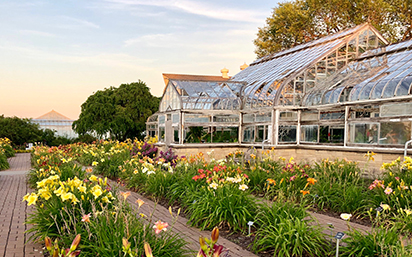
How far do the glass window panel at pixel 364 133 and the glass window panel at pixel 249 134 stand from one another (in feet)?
14.5

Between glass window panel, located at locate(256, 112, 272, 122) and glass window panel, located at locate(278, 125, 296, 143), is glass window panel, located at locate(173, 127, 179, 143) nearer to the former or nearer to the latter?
glass window panel, located at locate(256, 112, 272, 122)

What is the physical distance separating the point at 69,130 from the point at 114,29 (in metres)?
30.0

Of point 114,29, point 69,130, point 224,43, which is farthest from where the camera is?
point 69,130

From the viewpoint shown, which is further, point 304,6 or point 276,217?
point 304,6

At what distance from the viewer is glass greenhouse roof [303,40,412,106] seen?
1037 cm

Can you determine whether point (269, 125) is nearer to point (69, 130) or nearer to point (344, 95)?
point (344, 95)

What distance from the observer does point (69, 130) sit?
39781 mm

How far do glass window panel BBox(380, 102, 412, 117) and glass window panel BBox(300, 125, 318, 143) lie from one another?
2.86m

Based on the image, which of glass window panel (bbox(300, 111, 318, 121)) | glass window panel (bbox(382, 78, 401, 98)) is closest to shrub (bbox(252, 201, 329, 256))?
glass window panel (bbox(382, 78, 401, 98))

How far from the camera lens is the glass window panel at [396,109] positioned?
9886 mm

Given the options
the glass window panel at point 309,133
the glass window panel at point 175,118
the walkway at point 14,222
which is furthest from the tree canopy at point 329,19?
the walkway at point 14,222

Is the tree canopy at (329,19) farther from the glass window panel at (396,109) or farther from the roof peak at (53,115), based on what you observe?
the roof peak at (53,115)

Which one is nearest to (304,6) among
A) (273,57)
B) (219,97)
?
(273,57)

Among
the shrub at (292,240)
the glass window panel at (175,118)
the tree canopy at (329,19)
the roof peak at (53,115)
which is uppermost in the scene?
the tree canopy at (329,19)
